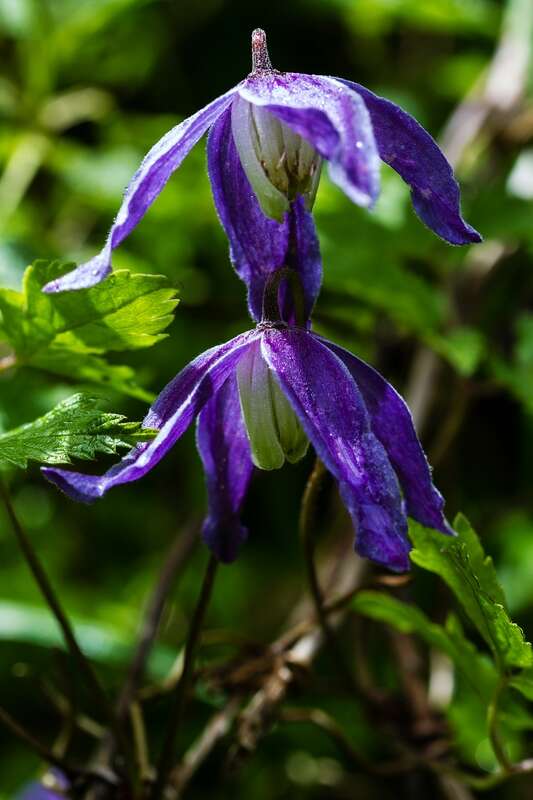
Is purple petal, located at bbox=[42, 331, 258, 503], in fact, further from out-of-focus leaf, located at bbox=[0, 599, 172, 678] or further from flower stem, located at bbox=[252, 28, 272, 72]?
out-of-focus leaf, located at bbox=[0, 599, 172, 678]

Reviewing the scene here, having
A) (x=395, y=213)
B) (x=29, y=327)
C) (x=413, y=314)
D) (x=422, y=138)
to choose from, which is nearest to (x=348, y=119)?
(x=422, y=138)

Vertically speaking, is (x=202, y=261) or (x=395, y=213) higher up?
(x=395, y=213)

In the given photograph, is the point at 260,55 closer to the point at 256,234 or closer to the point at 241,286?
the point at 256,234

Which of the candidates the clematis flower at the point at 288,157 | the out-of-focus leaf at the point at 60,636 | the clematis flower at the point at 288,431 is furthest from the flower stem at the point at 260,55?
the out-of-focus leaf at the point at 60,636

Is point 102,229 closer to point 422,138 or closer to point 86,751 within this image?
point 86,751

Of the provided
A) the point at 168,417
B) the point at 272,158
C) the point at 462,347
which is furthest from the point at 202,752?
the point at 272,158

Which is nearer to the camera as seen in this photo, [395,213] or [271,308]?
[271,308]

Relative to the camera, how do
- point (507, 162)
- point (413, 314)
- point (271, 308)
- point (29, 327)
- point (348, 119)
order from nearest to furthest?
point (348, 119)
point (271, 308)
point (29, 327)
point (413, 314)
point (507, 162)

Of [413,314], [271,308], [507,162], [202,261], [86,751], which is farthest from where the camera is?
A: [202,261]

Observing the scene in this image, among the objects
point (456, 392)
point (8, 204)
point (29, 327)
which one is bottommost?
point (456, 392)
